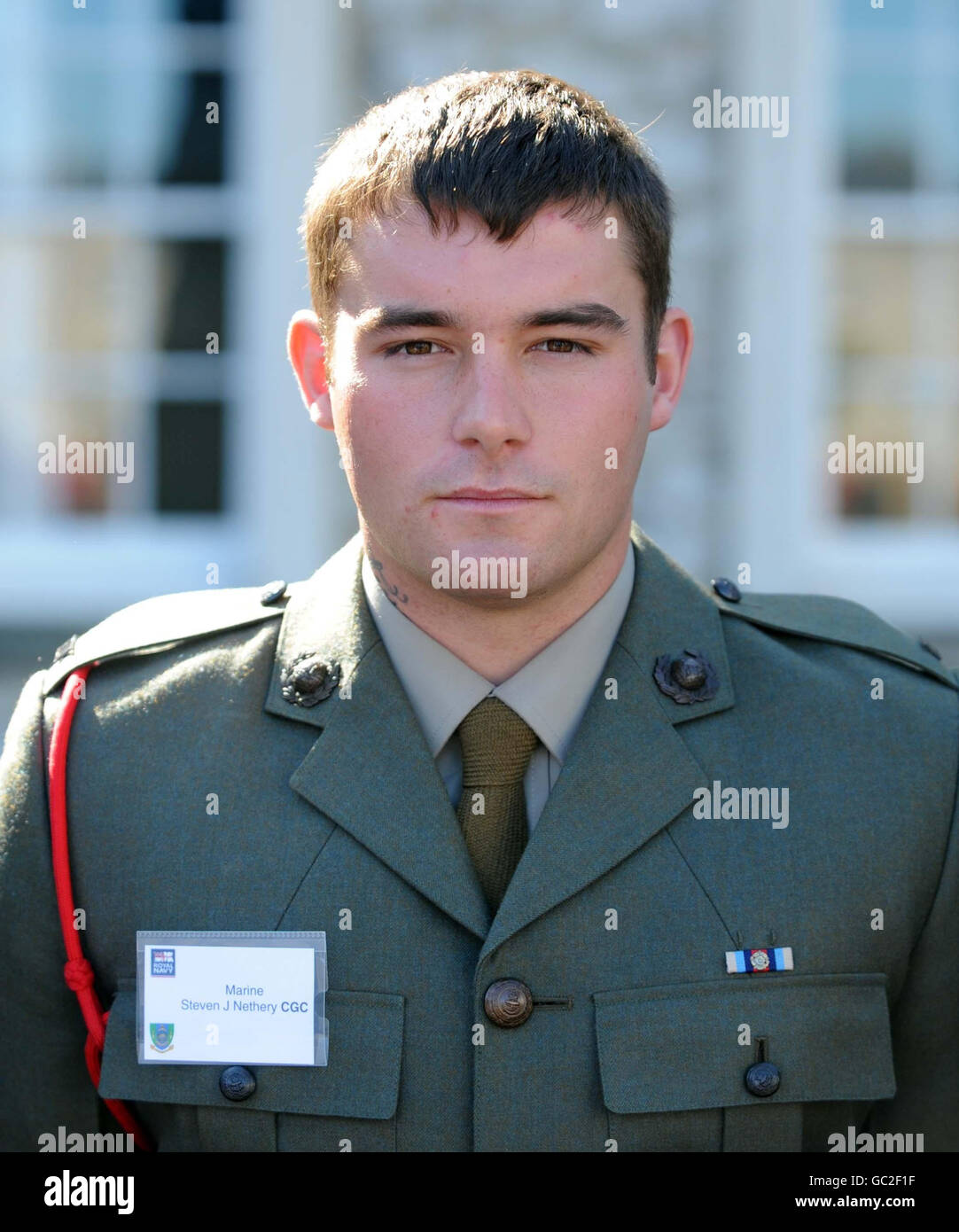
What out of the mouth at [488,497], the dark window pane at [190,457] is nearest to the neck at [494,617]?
the mouth at [488,497]

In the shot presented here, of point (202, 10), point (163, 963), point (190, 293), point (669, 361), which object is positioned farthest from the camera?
point (190, 293)

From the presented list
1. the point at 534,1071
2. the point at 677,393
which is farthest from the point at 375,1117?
the point at 677,393

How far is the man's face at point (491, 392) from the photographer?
1739 mm

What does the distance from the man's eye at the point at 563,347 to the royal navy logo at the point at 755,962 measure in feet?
2.54

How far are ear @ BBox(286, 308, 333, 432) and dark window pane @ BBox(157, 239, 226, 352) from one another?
2940mm

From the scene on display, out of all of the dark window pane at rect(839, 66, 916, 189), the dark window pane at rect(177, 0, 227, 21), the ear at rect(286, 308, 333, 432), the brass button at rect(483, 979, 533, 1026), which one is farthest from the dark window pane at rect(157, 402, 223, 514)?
the brass button at rect(483, 979, 533, 1026)

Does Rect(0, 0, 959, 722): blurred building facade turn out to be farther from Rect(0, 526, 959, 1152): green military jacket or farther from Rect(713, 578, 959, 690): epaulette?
Rect(0, 526, 959, 1152): green military jacket

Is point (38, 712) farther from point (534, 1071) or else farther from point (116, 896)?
point (534, 1071)

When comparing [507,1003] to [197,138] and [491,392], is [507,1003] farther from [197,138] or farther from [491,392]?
[197,138]

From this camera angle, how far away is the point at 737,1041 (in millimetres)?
1771

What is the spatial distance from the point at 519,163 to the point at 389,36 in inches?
132

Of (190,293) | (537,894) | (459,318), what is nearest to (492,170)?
(459,318)

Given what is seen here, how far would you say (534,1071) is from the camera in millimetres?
1744

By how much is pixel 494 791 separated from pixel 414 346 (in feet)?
1.90
